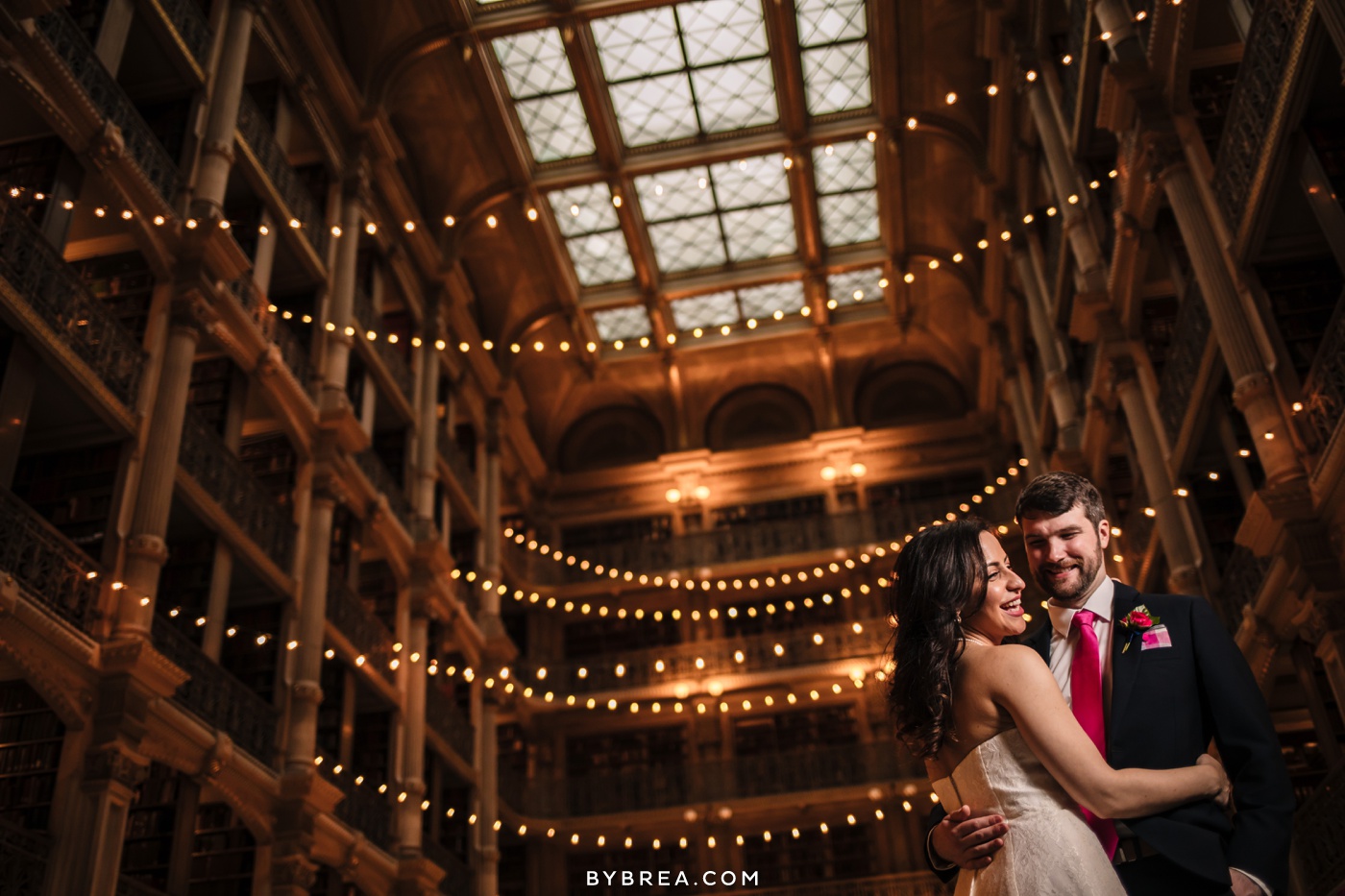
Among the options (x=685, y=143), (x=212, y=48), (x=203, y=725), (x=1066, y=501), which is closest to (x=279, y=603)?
(x=203, y=725)

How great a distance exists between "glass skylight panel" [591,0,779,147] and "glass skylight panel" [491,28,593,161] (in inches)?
18.9

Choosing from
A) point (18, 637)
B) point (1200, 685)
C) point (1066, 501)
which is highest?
point (18, 637)

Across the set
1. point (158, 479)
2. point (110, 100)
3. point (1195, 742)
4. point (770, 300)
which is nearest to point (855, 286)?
point (770, 300)

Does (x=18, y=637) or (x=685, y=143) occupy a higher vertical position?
(x=685, y=143)

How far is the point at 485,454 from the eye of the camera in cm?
1747

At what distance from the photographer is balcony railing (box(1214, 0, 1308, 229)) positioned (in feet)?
23.1

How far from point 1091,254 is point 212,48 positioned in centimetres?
797

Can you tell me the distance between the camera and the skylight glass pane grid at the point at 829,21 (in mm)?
13938

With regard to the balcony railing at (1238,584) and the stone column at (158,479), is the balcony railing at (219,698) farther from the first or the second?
the balcony railing at (1238,584)

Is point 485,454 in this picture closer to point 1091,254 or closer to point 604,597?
point 604,597

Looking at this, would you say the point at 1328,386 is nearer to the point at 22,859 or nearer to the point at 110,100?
the point at 22,859

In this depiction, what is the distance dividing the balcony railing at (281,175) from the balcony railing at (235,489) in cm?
272

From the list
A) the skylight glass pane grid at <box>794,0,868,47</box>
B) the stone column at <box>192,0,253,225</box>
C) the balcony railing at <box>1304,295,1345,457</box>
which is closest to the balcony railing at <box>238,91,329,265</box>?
the stone column at <box>192,0,253,225</box>

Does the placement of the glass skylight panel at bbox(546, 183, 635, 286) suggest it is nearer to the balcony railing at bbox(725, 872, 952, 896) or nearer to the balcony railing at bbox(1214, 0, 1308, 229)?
the balcony railing at bbox(725, 872, 952, 896)
